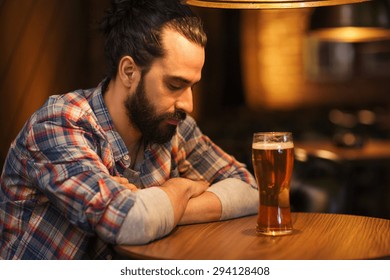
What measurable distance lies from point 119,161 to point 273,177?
0.46 meters

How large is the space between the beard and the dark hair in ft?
0.29

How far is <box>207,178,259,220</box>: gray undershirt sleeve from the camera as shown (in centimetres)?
195

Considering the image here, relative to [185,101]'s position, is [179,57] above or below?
above

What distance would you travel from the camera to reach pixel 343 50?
837 cm

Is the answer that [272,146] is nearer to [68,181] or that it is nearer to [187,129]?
[68,181]

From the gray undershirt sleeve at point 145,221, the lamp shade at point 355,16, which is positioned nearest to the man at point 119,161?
the gray undershirt sleeve at point 145,221

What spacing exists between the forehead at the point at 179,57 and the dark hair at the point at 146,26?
1 centimetres

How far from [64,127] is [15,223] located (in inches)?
12.0

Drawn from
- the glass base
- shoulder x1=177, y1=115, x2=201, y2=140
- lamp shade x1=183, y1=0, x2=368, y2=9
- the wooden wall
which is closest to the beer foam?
the glass base

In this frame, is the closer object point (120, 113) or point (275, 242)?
point (275, 242)

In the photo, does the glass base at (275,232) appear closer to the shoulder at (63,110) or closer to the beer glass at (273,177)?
the beer glass at (273,177)

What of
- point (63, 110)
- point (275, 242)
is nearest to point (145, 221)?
point (275, 242)

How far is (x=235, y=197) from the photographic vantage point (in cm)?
199

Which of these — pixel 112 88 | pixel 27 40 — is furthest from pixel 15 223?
pixel 27 40
